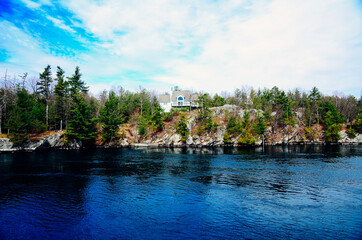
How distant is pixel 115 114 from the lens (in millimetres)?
82250

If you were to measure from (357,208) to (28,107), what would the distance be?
3204 inches

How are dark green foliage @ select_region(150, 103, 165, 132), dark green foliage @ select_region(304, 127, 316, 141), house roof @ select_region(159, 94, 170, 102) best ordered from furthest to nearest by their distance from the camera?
house roof @ select_region(159, 94, 170, 102), dark green foliage @ select_region(304, 127, 316, 141), dark green foliage @ select_region(150, 103, 165, 132)

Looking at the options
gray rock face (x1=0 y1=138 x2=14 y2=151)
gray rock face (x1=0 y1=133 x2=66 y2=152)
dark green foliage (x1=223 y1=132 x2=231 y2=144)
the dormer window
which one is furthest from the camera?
the dormer window

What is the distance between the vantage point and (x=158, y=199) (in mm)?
24188

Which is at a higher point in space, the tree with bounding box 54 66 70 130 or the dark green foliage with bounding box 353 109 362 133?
the tree with bounding box 54 66 70 130

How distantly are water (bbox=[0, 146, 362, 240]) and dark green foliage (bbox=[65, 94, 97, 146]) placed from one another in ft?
104

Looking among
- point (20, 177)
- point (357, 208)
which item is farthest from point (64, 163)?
point (357, 208)

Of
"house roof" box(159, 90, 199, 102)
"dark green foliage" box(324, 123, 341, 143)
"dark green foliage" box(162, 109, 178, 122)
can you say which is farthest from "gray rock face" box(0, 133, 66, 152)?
"dark green foliage" box(324, 123, 341, 143)

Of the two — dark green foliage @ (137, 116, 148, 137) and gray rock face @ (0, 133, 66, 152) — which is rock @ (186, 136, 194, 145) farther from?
gray rock face @ (0, 133, 66, 152)

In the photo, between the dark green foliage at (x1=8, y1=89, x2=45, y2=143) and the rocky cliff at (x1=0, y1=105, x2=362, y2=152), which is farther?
the rocky cliff at (x1=0, y1=105, x2=362, y2=152)

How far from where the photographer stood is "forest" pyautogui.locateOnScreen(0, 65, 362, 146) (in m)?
66.0

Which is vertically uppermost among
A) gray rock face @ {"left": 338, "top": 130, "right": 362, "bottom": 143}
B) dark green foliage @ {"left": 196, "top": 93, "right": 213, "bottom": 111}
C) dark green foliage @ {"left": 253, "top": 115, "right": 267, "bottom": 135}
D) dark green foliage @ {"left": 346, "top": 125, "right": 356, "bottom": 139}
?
dark green foliage @ {"left": 196, "top": 93, "right": 213, "bottom": 111}

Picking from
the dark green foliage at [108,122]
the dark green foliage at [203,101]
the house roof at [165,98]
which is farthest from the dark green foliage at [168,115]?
the dark green foliage at [108,122]

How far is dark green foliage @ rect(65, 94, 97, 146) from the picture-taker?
68625mm
